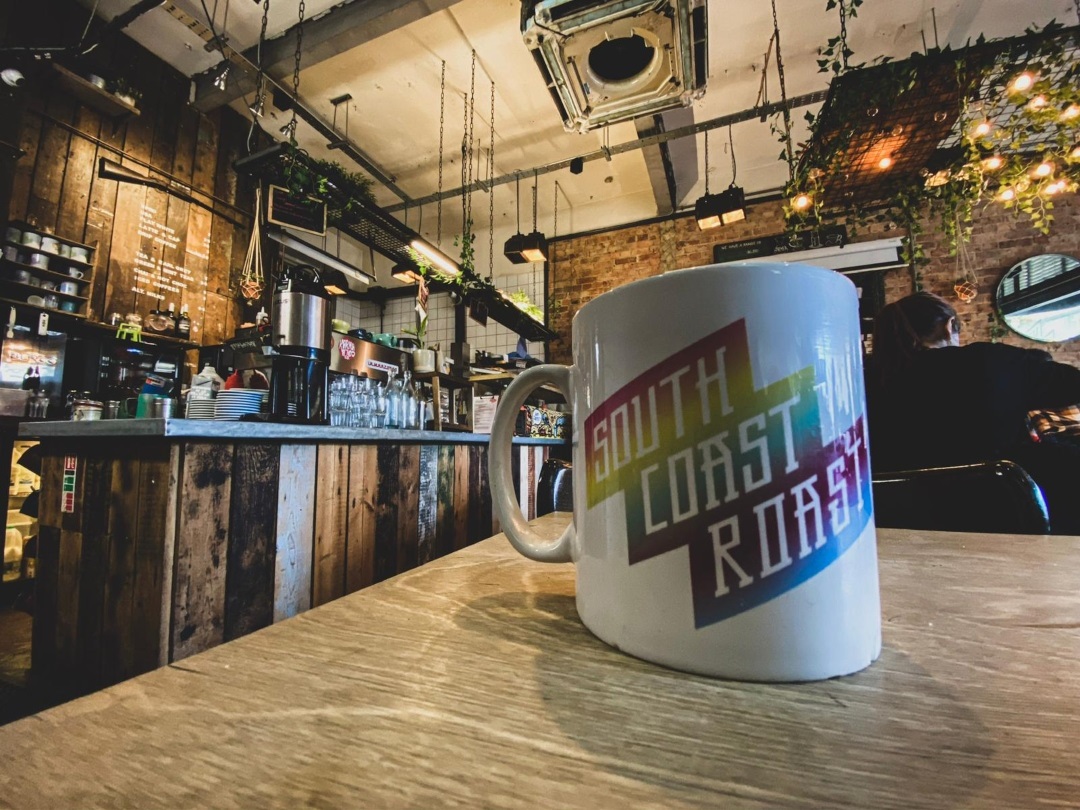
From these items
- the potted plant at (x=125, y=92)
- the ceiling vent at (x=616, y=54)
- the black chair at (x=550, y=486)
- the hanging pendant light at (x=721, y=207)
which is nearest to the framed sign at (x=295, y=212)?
the potted plant at (x=125, y=92)

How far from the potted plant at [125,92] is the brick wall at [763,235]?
4241mm

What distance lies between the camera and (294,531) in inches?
50.2

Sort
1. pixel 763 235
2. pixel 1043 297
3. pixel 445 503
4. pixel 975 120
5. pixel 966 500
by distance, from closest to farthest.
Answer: pixel 966 500
pixel 445 503
pixel 975 120
pixel 1043 297
pixel 763 235

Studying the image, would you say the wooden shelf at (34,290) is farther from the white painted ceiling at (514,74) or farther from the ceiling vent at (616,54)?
the ceiling vent at (616,54)

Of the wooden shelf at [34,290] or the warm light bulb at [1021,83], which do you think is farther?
the wooden shelf at [34,290]

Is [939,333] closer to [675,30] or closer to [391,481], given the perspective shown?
[675,30]

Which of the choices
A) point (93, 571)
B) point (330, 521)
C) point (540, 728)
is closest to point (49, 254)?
point (93, 571)

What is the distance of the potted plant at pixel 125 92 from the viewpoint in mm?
3723

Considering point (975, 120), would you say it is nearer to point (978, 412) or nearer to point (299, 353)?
point (978, 412)

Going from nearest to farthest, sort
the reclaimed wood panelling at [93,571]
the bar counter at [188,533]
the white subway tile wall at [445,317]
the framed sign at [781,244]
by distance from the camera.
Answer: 1. the bar counter at [188,533]
2. the reclaimed wood panelling at [93,571]
3. the framed sign at [781,244]
4. the white subway tile wall at [445,317]

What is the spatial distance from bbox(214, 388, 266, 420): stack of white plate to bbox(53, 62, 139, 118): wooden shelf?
3826 millimetres

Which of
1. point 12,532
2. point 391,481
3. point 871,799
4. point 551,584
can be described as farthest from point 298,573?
point 12,532

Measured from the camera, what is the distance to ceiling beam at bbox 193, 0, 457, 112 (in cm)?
330

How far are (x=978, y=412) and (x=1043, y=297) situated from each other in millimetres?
5074
